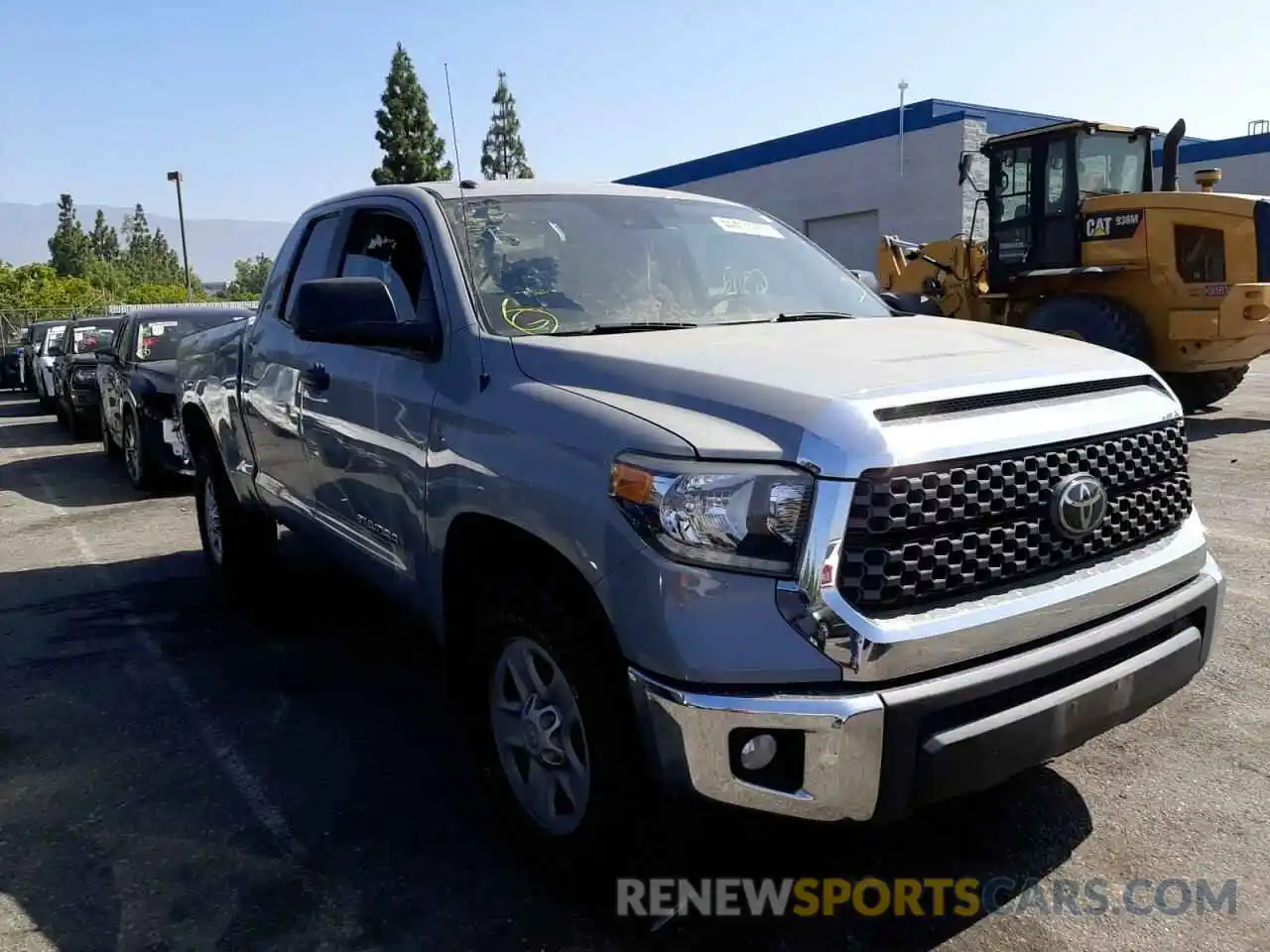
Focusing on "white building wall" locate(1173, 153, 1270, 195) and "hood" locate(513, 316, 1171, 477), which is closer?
"hood" locate(513, 316, 1171, 477)

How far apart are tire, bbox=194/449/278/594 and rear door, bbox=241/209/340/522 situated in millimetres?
655

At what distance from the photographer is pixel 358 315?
11.0 feet

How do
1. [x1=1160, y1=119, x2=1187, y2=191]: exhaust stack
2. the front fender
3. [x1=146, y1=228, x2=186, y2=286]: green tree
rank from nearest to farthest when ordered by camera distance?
1. the front fender
2. [x1=1160, y1=119, x2=1187, y2=191]: exhaust stack
3. [x1=146, y1=228, x2=186, y2=286]: green tree

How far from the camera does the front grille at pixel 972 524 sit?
2324 millimetres

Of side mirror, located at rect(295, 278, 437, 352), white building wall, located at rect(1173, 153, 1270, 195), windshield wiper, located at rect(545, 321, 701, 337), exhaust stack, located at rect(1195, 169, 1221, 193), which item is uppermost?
white building wall, located at rect(1173, 153, 1270, 195)

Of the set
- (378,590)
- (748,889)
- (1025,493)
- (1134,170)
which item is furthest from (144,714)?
(1134,170)

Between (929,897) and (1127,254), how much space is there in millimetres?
9686

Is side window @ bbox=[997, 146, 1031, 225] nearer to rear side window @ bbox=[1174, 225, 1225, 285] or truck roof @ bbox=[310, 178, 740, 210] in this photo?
rear side window @ bbox=[1174, 225, 1225, 285]

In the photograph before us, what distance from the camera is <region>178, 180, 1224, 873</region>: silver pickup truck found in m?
2.30

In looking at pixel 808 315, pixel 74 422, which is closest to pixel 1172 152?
pixel 808 315

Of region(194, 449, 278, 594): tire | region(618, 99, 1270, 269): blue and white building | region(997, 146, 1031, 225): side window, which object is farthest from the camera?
region(618, 99, 1270, 269): blue and white building

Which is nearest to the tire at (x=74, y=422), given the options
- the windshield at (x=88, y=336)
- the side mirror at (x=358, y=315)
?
the windshield at (x=88, y=336)

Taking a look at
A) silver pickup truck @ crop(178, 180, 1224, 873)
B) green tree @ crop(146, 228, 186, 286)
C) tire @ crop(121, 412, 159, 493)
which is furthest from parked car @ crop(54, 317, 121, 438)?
green tree @ crop(146, 228, 186, 286)

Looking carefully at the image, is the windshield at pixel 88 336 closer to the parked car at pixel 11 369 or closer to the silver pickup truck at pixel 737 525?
the parked car at pixel 11 369
